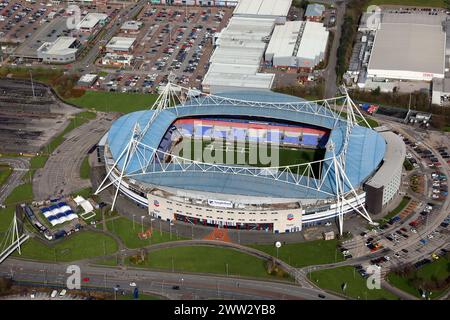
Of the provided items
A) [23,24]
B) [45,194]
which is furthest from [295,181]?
[23,24]

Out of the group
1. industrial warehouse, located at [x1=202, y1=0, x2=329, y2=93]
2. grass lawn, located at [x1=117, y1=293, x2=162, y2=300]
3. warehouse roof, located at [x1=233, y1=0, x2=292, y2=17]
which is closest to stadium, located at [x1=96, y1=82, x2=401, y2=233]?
industrial warehouse, located at [x1=202, y1=0, x2=329, y2=93]

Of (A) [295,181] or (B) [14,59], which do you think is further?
(B) [14,59]

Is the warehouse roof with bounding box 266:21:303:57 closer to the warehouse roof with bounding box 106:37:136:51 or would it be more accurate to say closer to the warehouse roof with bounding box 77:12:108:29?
the warehouse roof with bounding box 106:37:136:51

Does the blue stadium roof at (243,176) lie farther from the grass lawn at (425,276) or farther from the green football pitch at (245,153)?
the grass lawn at (425,276)

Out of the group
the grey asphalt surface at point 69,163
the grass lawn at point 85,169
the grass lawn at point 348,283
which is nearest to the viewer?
the grass lawn at point 348,283

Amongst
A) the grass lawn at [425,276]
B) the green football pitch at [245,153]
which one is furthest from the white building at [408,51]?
the grass lawn at [425,276]

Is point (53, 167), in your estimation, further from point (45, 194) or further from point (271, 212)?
point (271, 212)
